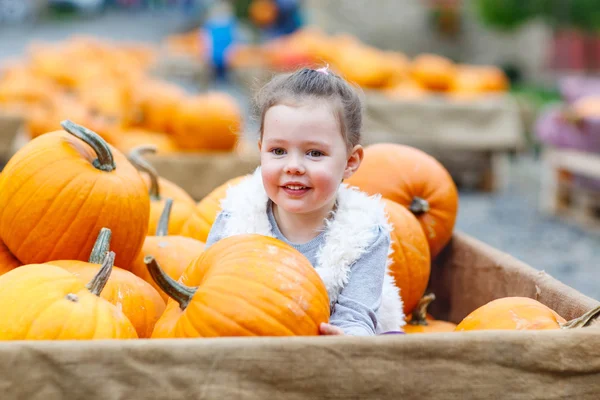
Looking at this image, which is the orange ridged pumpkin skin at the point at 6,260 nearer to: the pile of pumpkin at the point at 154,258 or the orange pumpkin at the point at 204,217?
the pile of pumpkin at the point at 154,258

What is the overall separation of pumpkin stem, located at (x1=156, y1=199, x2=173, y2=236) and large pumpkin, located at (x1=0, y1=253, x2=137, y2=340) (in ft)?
3.02

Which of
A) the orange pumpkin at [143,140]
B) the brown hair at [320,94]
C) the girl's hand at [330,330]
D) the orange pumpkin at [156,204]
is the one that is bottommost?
the orange pumpkin at [143,140]

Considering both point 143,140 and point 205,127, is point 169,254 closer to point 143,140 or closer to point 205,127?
point 143,140

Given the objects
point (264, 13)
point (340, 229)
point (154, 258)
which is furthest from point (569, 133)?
point (264, 13)

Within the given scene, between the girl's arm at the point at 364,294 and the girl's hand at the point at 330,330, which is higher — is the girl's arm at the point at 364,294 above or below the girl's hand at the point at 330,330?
below

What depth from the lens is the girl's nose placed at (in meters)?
1.87

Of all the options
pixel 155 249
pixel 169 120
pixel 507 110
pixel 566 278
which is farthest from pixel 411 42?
pixel 155 249

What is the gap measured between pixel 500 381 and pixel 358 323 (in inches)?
17.9

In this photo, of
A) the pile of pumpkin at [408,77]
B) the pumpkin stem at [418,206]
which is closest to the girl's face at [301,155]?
the pumpkin stem at [418,206]

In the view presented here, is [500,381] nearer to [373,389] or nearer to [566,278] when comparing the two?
[373,389]

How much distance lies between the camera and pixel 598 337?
4.92 ft

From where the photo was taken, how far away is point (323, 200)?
1.94 m

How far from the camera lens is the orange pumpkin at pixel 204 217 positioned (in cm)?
272

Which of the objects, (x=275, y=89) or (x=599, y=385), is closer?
(x=599, y=385)
